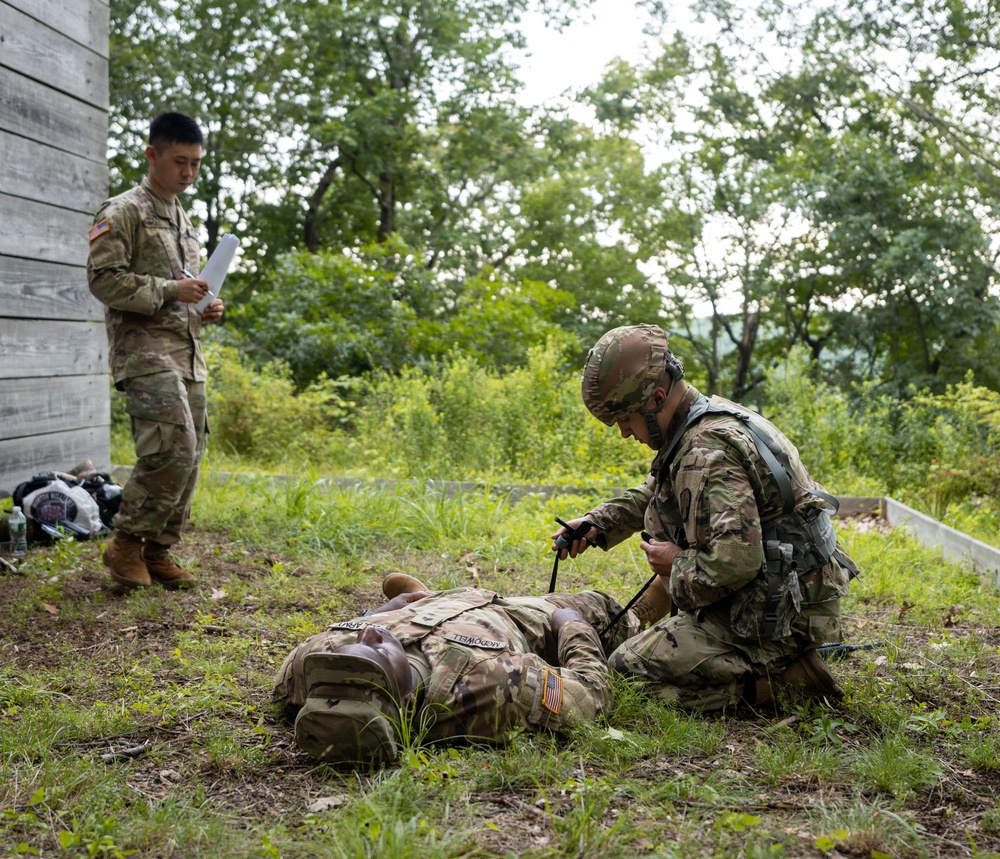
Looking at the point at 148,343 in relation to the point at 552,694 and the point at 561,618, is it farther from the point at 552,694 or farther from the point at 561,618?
the point at 552,694

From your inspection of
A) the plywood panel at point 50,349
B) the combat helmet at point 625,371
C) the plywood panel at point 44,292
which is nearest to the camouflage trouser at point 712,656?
the combat helmet at point 625,371

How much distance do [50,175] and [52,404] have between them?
5.05ft

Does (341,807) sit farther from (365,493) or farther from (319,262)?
(319,262)

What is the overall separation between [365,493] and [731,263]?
12.3 metres

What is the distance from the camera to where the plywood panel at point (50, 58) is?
18.6 feet

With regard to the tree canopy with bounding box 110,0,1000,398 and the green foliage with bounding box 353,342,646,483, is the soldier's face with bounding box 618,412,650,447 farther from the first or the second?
the tree canopy with bounding box 110,0,1000,398

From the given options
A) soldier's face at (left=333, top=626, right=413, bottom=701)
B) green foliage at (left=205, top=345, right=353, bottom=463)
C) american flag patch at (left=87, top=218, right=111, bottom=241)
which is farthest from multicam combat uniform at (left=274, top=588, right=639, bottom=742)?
green foliage at (left=205, top=345, right=353, bottom=463)

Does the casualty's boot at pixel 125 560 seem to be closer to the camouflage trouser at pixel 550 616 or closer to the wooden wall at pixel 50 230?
the wooden wall at pixel 50 230

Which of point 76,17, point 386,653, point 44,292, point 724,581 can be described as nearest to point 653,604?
point 724,581

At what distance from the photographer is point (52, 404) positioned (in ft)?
20.5

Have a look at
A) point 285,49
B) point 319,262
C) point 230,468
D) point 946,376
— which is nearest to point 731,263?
point 946,376

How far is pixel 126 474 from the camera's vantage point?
7.90m

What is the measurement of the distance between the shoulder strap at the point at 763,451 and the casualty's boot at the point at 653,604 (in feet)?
2.27

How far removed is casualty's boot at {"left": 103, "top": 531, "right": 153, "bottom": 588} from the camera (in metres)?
4.79
